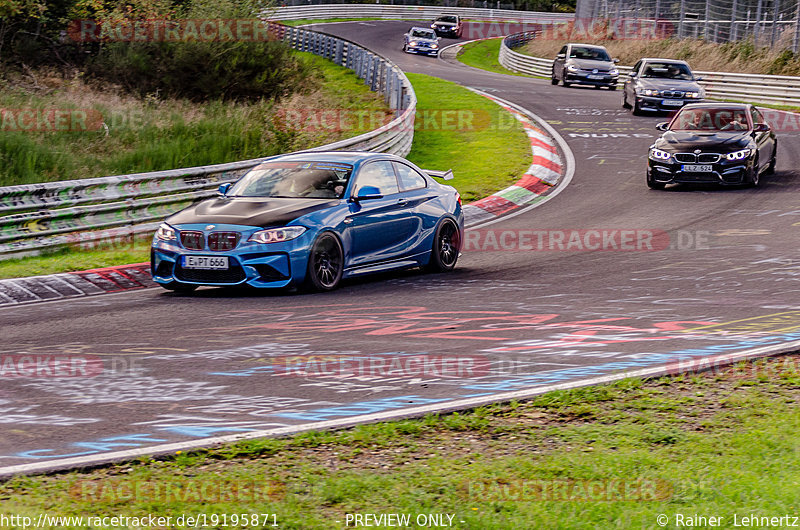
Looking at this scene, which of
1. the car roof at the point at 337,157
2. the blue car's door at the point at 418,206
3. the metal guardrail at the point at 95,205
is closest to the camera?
the car roof at the point at 337,157

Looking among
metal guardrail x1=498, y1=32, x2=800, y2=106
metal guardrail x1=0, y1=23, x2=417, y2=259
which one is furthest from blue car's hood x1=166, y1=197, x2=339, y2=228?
metal guardrail x1=498, y1=32, x2=800, y2=106

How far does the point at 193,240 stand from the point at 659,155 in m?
11.9

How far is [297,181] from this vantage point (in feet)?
39.2

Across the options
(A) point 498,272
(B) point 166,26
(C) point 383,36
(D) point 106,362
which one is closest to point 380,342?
(D) point 106,362

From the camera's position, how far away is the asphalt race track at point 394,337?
19.9 feet

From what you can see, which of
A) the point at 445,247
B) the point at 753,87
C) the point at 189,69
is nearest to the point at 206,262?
the point at 445,247

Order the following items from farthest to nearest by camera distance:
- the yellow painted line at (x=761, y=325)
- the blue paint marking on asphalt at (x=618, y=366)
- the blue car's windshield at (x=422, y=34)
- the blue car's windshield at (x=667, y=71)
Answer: the blue car's windshield at (x=422, y=34)
the blue car's windshield at (x=667, y=71)
the yellow painted line at (x=761, y=325)
the blue paint marking on asphalt at (x=618, y=366)

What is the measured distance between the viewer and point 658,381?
6816 mm

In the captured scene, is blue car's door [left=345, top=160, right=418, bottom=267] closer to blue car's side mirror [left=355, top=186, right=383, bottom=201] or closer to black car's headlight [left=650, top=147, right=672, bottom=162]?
blue car's side mirror [left=355, top=186, right=383, bottom=201]

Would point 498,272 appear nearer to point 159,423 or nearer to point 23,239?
point 23,239

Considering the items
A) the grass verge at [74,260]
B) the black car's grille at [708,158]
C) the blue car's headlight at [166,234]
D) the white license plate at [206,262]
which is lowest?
the grass verge at [74,260]

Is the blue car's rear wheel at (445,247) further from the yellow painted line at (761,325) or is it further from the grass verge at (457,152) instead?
the yellow painted line at (761,325)

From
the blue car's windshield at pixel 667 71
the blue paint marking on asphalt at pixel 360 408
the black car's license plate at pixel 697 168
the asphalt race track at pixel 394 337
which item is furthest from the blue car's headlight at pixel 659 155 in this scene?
the blue paint marking on asphalt at pixel 360 408

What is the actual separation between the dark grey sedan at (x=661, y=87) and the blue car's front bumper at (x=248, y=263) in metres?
22.3
